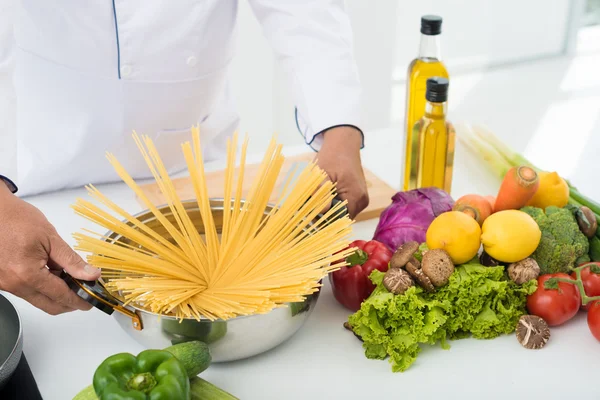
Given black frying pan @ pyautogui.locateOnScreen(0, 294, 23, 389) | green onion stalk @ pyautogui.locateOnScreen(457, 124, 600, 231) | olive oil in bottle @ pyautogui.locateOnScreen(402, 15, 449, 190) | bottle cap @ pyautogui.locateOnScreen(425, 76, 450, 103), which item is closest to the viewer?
black frying pan @ pyautogui.locateOnScreen(0, 294, 23, 389)

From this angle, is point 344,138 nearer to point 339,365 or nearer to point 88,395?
point 339,365

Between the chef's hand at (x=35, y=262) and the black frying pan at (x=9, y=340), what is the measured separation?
0.04m

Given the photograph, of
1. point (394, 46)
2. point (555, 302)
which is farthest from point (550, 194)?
point (394, 46)

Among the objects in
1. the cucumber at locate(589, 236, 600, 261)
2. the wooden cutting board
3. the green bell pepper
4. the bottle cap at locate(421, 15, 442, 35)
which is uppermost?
the bottle cap at locate(421, 15, 442, 35)

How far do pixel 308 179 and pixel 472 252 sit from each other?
0.26m

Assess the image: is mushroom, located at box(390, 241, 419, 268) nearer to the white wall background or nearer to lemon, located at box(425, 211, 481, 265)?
lemon, located at box(425, 211, 481, 265)

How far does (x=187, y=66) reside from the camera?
1429 mm

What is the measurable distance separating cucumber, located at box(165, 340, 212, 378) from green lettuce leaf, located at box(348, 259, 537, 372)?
224 millimetres

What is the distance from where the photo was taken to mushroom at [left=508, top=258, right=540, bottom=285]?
3.36 ft

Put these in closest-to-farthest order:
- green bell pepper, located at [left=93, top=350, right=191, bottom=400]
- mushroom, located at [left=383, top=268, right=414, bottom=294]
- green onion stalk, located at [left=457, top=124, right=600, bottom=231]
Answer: green bell pepper, located at [left=93, top=350, right=191, bottom=400], mushroom, located at [left=383, top=268, right=414, bottom=294], green onion stalk, located at [left=457, top=124, right=600, bottom=231]

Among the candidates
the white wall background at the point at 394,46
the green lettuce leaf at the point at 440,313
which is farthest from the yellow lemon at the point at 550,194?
the white wall background at the point at 394,46

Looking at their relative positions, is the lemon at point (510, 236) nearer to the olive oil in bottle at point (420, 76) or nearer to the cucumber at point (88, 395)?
the olive oil in bottle at point (420, 76)

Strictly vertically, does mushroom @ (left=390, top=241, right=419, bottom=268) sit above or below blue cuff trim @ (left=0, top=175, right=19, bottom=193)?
below

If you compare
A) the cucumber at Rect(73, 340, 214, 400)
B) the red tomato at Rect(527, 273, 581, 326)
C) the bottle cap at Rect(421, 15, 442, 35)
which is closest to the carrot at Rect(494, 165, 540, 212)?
the red tomato at Rect(527, 273, 581, 326)
